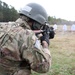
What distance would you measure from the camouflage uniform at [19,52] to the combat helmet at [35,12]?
0.68ft

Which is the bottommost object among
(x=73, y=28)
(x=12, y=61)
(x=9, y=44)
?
(x=73, y=28)

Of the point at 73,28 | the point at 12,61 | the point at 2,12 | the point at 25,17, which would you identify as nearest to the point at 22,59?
the point at 12,61

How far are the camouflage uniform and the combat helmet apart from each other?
0.21m

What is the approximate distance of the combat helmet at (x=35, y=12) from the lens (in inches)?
95.5

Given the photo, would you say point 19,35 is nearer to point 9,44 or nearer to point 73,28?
point 9,44

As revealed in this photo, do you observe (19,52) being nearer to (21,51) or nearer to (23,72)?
(21,51)

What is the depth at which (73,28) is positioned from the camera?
29.4m

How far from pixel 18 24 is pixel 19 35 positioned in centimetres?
17

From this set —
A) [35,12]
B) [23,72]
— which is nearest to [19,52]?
[23,72]

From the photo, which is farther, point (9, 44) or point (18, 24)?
point (18, 24)

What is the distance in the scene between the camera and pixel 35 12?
2.48 metres

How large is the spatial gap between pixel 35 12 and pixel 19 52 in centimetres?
48

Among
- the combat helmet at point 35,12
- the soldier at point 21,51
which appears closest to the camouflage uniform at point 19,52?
the soldier at point 21,51

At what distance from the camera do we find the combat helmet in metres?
2.43
